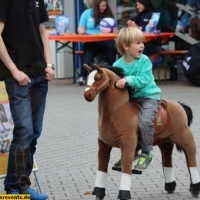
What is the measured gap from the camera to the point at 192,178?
5617mm

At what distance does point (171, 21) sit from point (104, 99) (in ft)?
31.8

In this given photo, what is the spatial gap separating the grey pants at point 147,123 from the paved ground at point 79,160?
0.67 meters

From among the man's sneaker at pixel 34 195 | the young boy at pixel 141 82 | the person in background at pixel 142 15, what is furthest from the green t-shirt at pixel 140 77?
the person in background at pixel 142 15

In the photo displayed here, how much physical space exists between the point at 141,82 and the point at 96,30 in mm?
8343

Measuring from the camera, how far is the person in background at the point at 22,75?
16.7 ft

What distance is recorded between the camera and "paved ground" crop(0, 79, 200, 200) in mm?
5955

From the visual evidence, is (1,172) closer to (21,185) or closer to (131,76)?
(21,185)

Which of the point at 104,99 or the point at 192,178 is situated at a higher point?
the point at 104,99

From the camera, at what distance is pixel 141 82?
524cm

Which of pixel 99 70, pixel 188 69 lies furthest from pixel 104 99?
pixel 188 69

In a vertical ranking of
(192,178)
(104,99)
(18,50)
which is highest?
(18,50)

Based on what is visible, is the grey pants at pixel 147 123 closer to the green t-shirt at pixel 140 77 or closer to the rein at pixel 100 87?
the green t-shirt at pixel 140 77

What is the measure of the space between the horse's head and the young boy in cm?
14

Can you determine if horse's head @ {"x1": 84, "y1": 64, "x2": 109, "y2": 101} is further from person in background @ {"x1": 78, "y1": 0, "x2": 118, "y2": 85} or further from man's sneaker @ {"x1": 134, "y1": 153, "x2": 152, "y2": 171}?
person in background @ {"x1": 78, "y1": 0, "x2": 118, "y2": 85}
